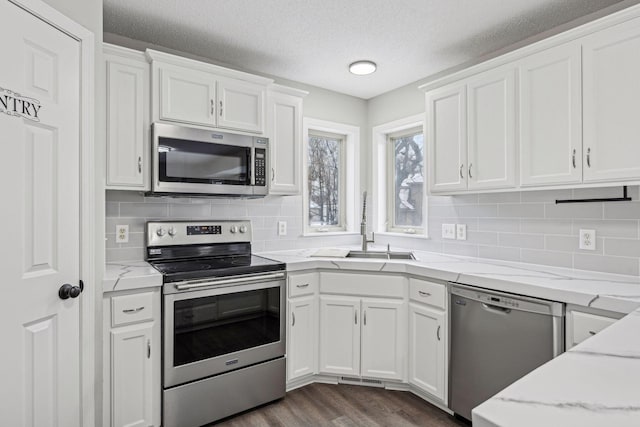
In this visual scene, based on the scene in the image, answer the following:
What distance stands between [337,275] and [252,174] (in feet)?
3.02

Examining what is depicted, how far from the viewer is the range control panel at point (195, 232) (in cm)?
250

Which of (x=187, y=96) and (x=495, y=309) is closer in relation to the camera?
(x=495, y=309)

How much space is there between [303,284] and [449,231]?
125 cm

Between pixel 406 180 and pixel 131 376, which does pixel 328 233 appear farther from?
pixel 131 376

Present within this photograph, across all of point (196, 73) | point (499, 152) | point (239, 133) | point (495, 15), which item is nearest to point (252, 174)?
point (239, 133)

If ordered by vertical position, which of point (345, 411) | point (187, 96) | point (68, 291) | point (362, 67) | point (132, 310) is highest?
point (362, 67)

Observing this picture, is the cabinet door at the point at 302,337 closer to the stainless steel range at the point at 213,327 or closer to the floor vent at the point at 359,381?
the stainless steel range at the point at 213,327

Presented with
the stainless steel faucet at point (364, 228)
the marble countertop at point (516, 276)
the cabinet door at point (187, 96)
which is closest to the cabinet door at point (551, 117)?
the marble countertop at point (516, 276)

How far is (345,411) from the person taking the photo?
232 centimetres

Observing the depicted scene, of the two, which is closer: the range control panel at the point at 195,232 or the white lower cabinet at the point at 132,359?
the white lower cabinet at the point at 132,359

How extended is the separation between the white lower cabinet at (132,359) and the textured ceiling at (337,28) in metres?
1.63

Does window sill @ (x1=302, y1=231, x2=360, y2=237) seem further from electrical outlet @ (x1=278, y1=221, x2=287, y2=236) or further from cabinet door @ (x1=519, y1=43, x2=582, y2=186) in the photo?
cabinet door @ (x1=519, y1=43, x2=582, y2=186)

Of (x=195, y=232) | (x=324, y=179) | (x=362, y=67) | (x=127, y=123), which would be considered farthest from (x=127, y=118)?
(x=324, y=179)

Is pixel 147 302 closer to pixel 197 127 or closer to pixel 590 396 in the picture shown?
pixel 197 127
